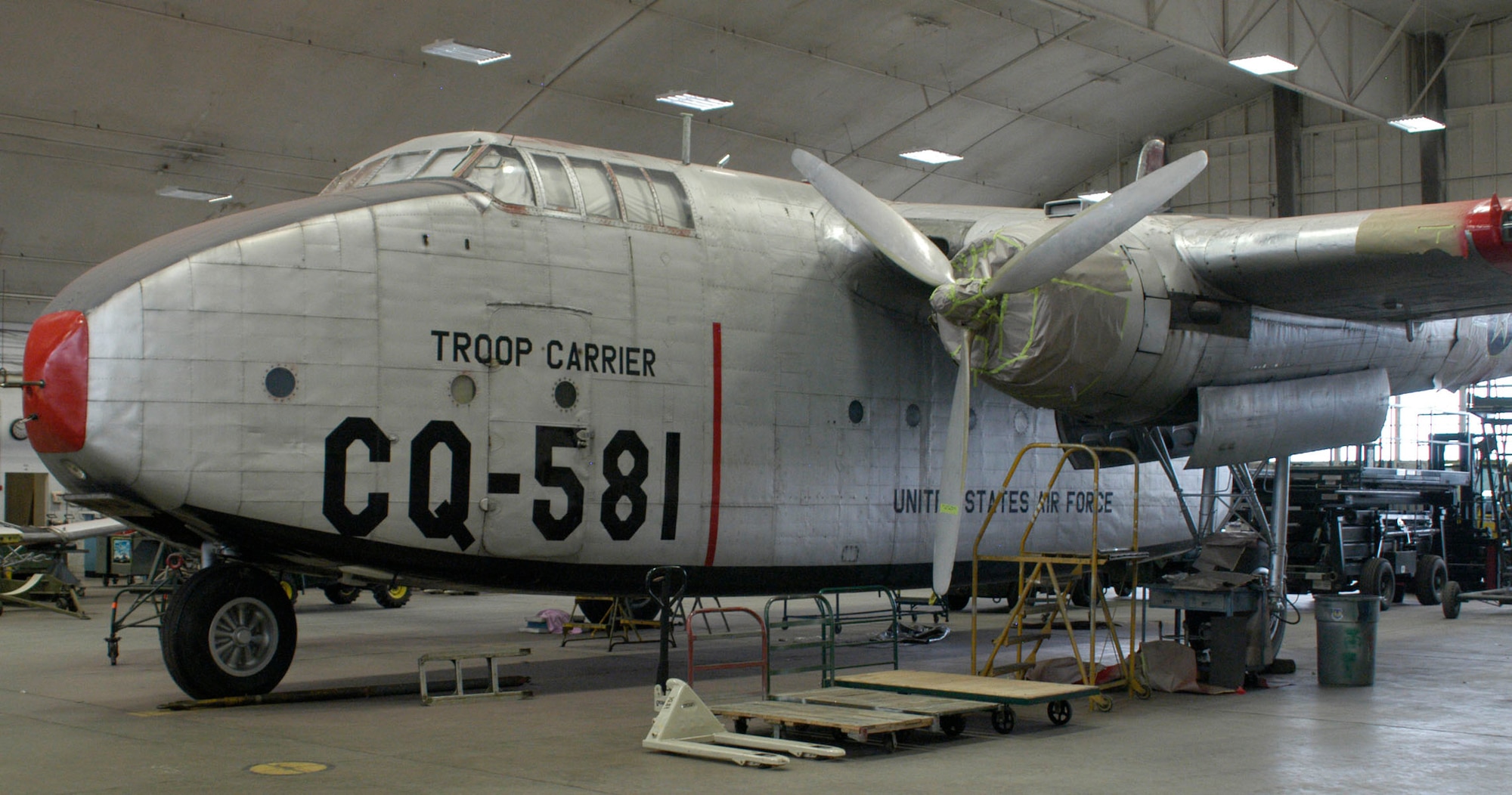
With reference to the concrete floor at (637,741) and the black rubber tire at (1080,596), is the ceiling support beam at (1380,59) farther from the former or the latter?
the concrete floor at (637,741)

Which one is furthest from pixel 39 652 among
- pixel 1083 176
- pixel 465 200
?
pixel 1083 176

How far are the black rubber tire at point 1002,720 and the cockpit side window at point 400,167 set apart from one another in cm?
639

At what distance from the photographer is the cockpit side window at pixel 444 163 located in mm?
10414

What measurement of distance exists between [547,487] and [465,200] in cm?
236

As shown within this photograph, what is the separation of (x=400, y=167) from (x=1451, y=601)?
54.9 ft

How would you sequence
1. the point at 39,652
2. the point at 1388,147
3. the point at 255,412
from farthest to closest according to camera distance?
the point at 1388,147 < the point at 39,652 < the point at 255,412

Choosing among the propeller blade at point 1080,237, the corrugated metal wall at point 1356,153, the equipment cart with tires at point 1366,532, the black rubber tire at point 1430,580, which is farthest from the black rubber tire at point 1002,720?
the corrugated metal wall at point 1356,153

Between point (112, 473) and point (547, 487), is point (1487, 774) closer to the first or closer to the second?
point (547, 487)

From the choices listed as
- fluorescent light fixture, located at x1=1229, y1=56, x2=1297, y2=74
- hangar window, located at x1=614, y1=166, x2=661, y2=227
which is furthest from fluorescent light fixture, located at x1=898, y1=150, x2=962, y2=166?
hangar window, located at x1=614, y1=166, x2=661, y2=227

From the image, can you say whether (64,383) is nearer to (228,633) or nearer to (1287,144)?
(228,633)

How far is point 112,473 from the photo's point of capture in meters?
8.55

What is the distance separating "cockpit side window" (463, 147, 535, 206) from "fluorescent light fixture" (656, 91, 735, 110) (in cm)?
1267

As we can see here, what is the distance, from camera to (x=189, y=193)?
24.5m

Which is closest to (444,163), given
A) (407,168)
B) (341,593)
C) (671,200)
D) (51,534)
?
(407,168)
